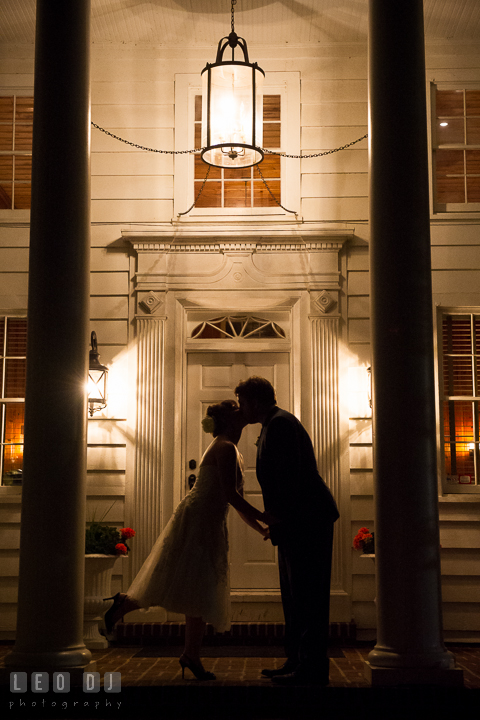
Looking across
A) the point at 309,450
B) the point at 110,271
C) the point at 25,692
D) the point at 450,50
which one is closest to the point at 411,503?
the point at 309,450

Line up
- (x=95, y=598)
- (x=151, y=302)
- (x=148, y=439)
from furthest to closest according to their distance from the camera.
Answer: (x=151, y=302)
(x=148, y=439)
(x=95, y=598)

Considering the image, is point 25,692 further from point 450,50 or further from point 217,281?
point 450,50

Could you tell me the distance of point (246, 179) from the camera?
25.0 ft

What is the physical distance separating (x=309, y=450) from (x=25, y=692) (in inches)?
87.3

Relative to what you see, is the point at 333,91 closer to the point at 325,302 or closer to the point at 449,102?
the point at 449,102

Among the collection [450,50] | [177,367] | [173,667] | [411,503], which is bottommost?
[173,667]

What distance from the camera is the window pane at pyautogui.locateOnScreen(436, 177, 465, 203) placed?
755cm

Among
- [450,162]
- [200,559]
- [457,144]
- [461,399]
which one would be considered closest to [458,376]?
[461,399]

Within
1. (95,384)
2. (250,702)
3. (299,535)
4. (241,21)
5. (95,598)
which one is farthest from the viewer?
(241,21)

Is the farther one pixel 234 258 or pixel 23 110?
pixel 23 110

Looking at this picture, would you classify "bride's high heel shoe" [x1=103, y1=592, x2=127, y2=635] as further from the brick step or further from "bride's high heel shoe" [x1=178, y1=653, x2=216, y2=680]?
the brick step

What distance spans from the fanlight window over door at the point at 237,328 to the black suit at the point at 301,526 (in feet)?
8.59

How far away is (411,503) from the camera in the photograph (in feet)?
15.3

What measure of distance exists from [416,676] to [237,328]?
380cm
